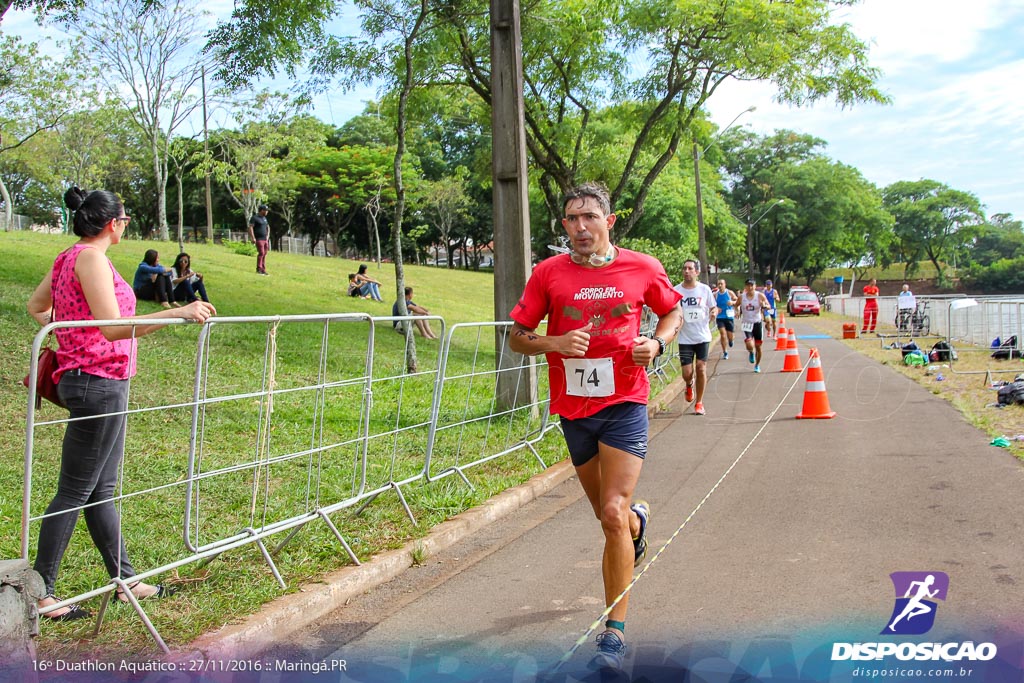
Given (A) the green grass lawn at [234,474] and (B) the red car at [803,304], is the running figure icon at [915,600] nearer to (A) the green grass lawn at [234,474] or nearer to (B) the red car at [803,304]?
(A) the green grass lawn at [234,474]

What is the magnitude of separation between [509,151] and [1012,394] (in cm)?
677

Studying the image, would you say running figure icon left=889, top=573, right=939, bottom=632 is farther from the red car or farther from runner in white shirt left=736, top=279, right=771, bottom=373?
the red car

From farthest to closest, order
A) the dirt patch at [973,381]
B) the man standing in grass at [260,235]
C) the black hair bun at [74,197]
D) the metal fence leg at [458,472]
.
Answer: the man standing in grass at [260,235], the dirt patch at [973,381], the metal fence leg at [458,472], the black hair bun at [74,197]

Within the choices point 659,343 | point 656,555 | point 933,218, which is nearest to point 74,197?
point 659,343

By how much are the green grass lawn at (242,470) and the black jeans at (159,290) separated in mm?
1886

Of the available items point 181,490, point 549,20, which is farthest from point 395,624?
point 549,20

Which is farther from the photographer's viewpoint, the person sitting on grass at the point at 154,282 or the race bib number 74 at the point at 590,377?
→ the person sitting on grass at the point at 154,282

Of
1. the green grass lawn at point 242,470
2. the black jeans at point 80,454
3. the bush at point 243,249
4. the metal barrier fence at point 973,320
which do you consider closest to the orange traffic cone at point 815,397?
the green grass lawn at point 242,470

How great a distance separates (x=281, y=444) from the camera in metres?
7.70

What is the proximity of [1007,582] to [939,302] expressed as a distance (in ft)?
74.0

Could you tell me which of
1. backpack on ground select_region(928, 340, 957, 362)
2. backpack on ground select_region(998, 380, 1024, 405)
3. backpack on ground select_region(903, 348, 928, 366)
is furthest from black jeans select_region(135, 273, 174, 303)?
backpack on ground select_region(928, 340, 957, 362)

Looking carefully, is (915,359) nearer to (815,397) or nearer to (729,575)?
(815,397)

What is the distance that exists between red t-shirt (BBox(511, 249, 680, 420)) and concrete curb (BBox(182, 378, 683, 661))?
158 cm

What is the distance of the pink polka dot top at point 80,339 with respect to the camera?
13.3 feet
